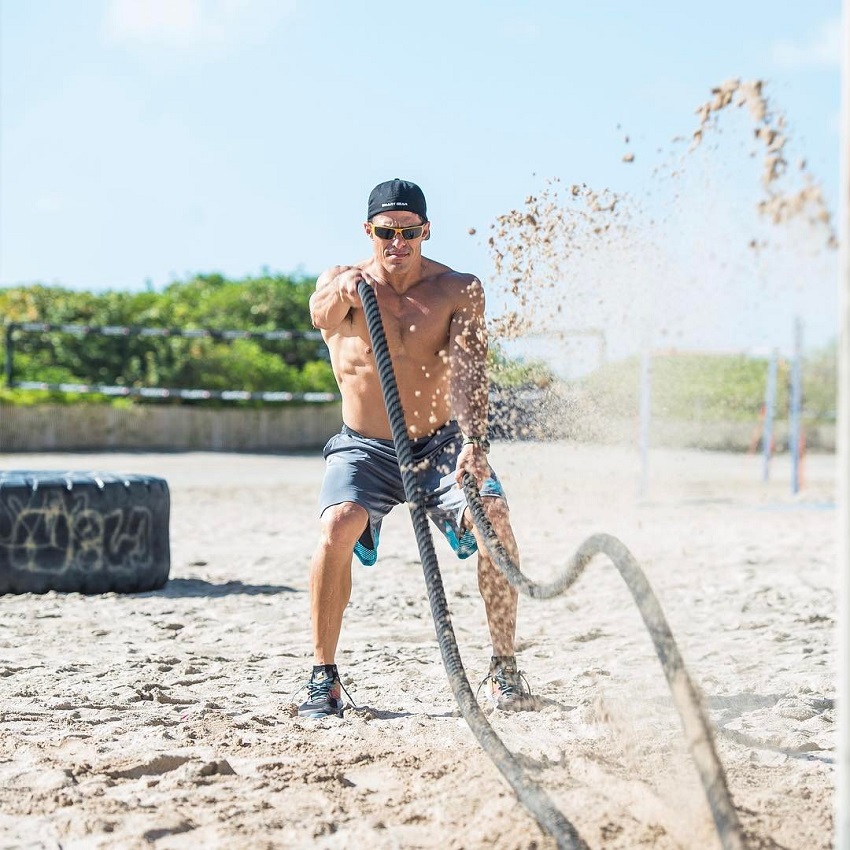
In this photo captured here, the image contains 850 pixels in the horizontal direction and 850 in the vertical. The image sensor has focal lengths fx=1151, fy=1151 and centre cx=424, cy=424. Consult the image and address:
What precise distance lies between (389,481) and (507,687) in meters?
0.74

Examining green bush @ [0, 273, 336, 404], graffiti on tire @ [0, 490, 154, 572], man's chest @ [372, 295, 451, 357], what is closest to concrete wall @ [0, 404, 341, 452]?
green bush @ [0, 273, 336, 404]

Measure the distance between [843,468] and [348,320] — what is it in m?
2.25

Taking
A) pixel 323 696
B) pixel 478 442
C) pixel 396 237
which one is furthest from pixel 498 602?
pixel 396 237

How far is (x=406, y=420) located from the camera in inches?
146

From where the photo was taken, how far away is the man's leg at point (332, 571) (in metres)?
3.57

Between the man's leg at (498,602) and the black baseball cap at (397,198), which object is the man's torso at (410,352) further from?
the man's leg at (498,602)

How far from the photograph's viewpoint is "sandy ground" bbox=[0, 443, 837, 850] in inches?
101

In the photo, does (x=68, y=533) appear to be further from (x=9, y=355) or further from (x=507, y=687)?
(x=9, y=355)

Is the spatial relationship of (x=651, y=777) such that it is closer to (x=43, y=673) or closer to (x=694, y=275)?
(x=694, y=275)

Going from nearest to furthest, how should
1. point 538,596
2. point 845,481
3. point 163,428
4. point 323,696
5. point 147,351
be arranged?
point 845,481 → point 538,596 → point 323,696 → point 163,428 → point 147,351

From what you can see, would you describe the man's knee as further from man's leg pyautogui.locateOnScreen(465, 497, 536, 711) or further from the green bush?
the green bush

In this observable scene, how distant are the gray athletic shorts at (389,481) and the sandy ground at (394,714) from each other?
21.2 inches

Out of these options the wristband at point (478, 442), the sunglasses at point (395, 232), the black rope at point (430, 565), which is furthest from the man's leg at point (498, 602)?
the sunglasses at point (395, 232)

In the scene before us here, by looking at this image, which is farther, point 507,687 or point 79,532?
point 79,532
